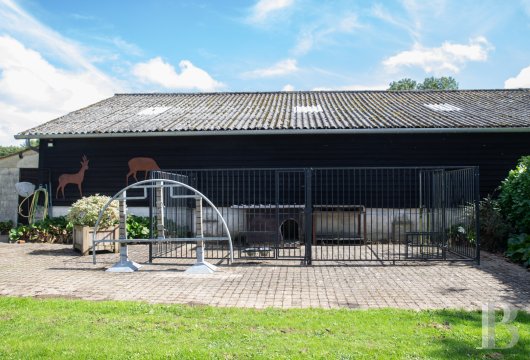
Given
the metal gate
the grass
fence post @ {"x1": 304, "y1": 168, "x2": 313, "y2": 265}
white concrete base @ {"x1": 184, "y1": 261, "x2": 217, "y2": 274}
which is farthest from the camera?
the metal gate

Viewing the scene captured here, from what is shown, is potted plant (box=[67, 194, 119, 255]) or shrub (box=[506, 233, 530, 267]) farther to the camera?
potted plant (box=[67, 194, 119, 255])

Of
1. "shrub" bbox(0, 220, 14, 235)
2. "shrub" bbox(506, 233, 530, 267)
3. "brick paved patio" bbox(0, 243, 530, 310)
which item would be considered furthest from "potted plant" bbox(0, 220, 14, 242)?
"shrub" bbox(506, 233, 530, 267)

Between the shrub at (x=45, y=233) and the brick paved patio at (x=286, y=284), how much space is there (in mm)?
2986

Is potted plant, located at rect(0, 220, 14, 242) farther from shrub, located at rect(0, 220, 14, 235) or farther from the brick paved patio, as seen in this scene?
the brick paved patio

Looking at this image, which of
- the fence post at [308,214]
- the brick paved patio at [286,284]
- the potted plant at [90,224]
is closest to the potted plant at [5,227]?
the potted plant at [90,224]

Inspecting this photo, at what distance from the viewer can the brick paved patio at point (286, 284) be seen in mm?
6164

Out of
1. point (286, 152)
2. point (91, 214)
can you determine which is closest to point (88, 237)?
point (91, 214)

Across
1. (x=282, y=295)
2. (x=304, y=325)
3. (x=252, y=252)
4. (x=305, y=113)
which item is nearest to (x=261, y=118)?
(x=305, y=113)

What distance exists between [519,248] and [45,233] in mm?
12756

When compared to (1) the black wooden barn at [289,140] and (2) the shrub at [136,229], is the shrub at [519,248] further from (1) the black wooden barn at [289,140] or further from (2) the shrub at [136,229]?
(2) the shrub at [136,229]

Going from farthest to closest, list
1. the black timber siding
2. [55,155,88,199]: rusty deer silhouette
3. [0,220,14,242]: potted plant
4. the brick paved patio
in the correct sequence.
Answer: [0,220,14,242]: potted plant
[55,155,88,199]: rusty deer silhouette
the black timber siding
the brick paved patio

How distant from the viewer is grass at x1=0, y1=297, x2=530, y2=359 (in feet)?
13.2

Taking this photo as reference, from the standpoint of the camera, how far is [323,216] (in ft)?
41.3

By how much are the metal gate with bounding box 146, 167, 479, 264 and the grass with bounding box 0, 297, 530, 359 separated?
367 centimetres
